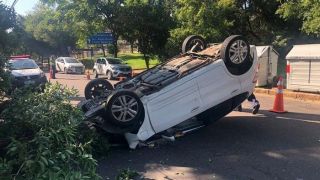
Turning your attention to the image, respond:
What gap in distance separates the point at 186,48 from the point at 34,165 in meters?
7.10

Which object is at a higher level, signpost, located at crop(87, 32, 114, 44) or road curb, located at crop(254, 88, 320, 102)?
signpost, located at crop(87, 32, 114, 44)

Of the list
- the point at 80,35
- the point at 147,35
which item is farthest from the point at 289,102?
the point at 80,35

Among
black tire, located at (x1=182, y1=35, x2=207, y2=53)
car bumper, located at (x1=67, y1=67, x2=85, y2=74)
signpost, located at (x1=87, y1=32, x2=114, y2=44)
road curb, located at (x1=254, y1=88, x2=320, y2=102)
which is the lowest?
car bumper, located at (x1=67, y1=67, x2=85, y2=74)

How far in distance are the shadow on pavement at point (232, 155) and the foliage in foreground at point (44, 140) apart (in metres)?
1.84

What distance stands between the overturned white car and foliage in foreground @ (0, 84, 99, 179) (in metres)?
2.27

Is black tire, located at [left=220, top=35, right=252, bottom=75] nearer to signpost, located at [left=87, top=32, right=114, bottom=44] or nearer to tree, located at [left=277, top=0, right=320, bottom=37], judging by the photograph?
tree, located at [left=277, top=0, right=320, bottom=37]

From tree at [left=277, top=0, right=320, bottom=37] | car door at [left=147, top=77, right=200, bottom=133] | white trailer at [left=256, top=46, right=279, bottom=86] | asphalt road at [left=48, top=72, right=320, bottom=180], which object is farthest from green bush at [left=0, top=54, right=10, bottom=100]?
tree at [left=277, top=0, right=320, bottom=37]

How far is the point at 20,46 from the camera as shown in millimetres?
5035

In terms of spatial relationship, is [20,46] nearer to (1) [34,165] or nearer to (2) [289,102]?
(1) [34,165]

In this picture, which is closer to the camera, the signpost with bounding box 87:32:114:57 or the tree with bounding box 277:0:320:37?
the tree with bounding box 277:0:320:37

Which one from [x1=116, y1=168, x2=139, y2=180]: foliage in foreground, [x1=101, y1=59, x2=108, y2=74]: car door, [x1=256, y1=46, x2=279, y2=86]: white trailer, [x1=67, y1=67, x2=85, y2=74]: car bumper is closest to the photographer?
[x1=116, y1=168, x2=139, y2=180]: foliage in foreground

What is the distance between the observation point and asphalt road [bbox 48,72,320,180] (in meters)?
5.93

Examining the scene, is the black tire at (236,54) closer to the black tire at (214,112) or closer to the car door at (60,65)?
the black tire at (214,112)

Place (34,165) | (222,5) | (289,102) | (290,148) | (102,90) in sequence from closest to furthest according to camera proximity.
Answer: (34,165) → (290,148) → (102,90) → (289,102) → (222,5)
